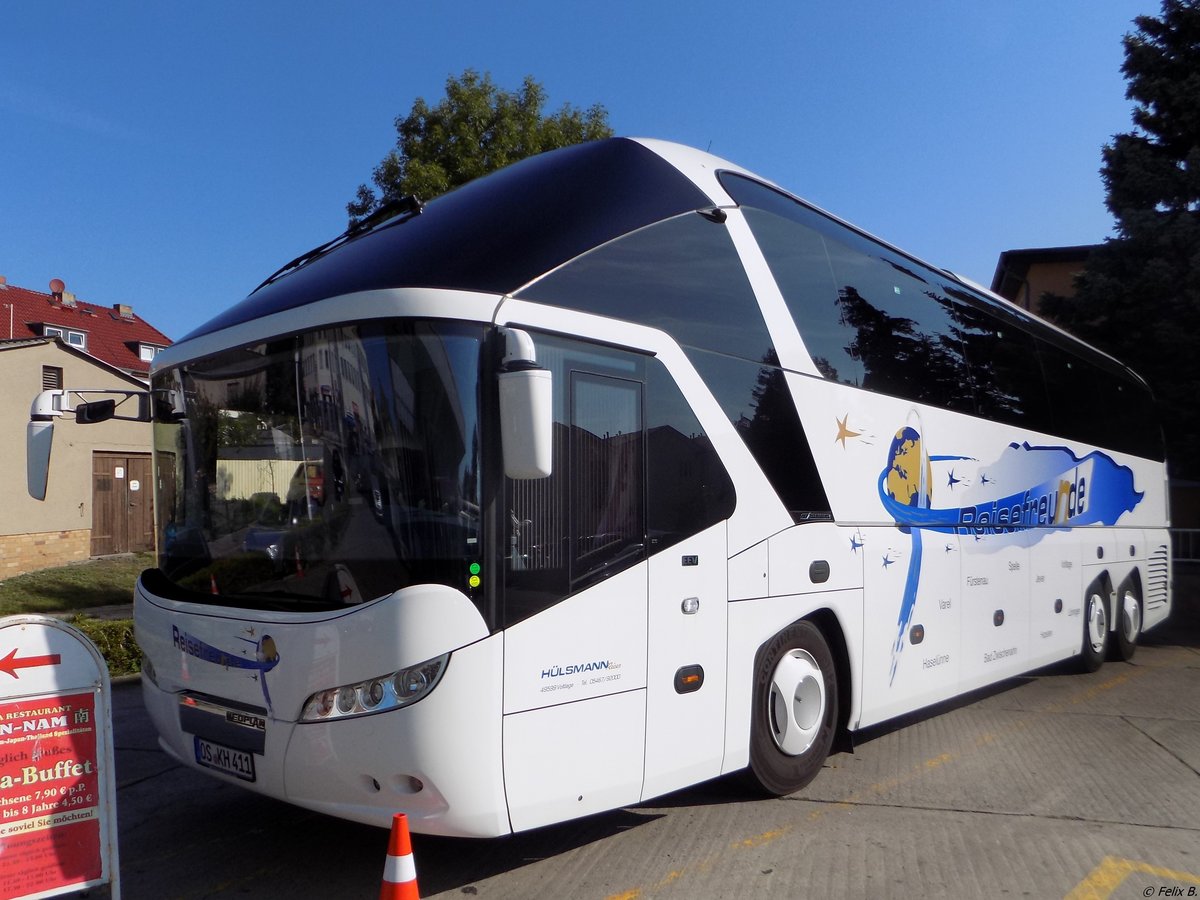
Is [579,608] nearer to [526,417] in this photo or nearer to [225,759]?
[526,417]

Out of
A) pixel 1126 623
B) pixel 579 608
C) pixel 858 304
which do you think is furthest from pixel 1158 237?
pixel 579 608

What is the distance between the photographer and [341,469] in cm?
449

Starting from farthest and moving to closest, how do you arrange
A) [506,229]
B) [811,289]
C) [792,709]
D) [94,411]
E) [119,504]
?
[119,504] → [811,289] → [792,709] → [94,411] → [506,229]

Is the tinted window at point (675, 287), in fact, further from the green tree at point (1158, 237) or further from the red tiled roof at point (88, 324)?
the red tiled roof at point (88, 324)

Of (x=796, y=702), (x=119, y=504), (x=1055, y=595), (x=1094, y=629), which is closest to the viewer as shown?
(x=796, y=702)

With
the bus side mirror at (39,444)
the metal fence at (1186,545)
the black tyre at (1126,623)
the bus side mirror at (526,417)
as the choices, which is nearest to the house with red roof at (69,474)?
the bus side mirror at (39,444)

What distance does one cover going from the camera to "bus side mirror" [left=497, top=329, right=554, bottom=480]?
400 cm

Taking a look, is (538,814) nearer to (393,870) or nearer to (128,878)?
(393,870)

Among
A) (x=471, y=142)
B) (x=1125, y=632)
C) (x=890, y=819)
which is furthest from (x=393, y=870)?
(x=471, y=142)

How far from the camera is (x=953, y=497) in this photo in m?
7.89

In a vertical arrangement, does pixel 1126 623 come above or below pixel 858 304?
below

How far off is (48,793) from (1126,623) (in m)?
11.7

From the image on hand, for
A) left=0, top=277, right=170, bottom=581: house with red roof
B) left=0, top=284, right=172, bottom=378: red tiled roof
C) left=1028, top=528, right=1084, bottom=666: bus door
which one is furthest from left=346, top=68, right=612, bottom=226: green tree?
left=0, top=284, right=172, bottom=378: red tiled roof

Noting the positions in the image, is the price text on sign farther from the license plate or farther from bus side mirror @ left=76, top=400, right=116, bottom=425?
bus side mirror @ left=76, top=400, right=116, bottom=425
